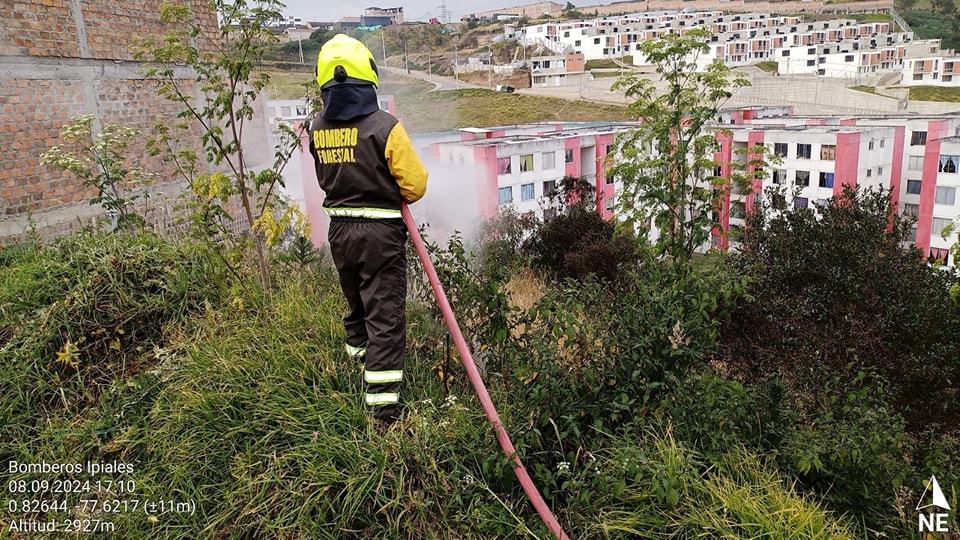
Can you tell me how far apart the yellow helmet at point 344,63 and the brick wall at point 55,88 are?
4783mm

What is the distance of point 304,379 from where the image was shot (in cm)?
359

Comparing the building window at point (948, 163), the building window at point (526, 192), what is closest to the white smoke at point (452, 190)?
the building window at point (526, 192)

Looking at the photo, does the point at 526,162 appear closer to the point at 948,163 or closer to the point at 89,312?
the point at 948,163

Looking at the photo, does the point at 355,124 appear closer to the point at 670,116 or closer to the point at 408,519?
the point at 408,519

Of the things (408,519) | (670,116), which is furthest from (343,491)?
(670,116)

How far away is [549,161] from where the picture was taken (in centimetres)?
2877

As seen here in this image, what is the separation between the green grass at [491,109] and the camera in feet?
209

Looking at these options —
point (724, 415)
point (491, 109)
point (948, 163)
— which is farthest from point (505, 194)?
point (491, 109)

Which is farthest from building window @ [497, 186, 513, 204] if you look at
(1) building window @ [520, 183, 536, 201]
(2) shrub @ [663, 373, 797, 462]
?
(2) shrub @ [663, 373, 797, 462]

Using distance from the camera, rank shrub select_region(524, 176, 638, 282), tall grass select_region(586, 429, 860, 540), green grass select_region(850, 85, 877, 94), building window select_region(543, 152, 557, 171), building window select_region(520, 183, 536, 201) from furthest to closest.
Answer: green grass select_region(850, 85, 877, 94), building window select_region(543, 152, 557, 171), building window select_region(520, 183, 536, 201), shrub select_region(524, 176, 638, 282), tall grass select_region(586, 429, 860, 540)

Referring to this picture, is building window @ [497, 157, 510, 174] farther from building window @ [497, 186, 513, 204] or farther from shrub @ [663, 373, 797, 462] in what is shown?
shrub @ [663, 373, 797, 462]

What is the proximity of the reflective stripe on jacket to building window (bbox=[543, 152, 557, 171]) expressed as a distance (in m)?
25.6

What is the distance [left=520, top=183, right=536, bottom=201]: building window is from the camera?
27.7 metres

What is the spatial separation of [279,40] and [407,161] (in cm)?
237
